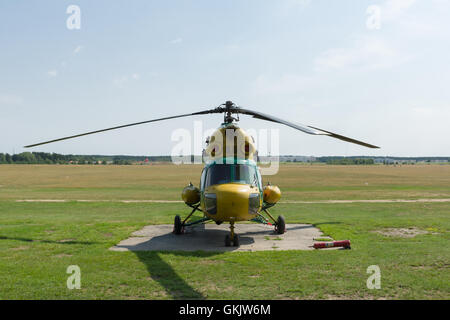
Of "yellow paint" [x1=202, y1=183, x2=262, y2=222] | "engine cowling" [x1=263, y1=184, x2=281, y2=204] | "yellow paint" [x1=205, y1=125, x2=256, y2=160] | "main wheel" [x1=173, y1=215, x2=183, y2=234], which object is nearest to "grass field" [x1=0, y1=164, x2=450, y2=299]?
"yellow paint" [x1=202, y1=183, x2=262, y2=222]

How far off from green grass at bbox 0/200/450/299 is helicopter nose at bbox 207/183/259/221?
1175 millimetres

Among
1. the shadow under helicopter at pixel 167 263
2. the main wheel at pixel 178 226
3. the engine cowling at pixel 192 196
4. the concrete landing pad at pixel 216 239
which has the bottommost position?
the concrete landing pad at pixel 216 239

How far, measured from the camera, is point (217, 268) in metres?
8.90

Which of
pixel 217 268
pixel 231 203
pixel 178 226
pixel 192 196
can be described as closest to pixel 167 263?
pixel 217 268

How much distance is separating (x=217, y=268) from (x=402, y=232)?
8.88 meters

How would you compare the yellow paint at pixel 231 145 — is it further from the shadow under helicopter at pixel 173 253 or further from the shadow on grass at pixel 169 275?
the shadow on grass at pixel 169 275

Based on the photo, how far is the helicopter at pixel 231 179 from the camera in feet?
34.7

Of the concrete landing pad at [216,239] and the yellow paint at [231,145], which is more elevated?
the yellow paint at [231,145]

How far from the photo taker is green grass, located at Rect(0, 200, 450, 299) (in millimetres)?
7254

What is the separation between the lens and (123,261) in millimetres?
9570

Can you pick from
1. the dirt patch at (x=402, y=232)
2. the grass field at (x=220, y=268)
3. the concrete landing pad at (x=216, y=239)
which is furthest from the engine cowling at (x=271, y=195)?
the dirt patch at (x=402, y=232)

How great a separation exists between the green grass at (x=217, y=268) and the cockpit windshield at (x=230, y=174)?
245cm

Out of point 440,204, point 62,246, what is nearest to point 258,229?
point 62,246
